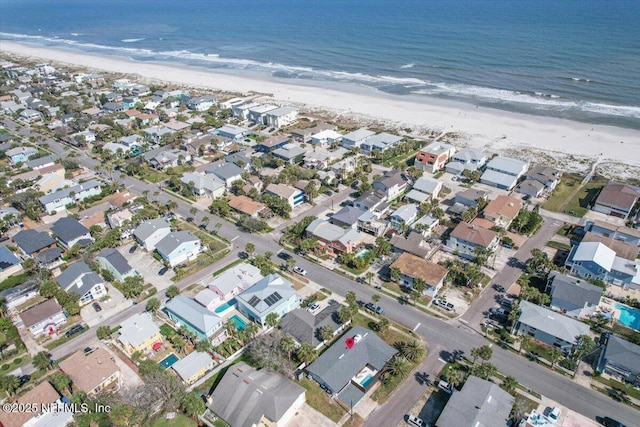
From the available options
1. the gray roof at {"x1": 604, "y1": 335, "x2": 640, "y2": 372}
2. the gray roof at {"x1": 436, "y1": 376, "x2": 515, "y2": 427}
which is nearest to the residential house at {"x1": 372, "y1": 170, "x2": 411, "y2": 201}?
the gray roof at {"x1": 604, "y1": 335, "x2": 640, "y2": 372}

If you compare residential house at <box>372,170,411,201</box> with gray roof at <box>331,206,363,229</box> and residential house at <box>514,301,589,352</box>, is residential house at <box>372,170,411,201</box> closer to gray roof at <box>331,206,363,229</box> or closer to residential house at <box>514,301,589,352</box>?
gray roof at <box>331,206,363,229</box>

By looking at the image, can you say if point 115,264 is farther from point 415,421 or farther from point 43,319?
point 415,421

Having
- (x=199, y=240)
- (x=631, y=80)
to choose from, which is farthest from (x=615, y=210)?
(x=631, y=80)

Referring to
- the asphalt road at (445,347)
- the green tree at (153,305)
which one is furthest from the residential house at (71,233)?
the green tree at (153,305)

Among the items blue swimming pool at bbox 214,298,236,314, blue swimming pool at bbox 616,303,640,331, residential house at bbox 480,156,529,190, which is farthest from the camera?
residential house at bbox 480,156,529,190

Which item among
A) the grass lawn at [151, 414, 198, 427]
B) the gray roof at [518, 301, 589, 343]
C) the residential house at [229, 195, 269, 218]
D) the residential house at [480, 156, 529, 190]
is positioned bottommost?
the grass lawn at [151, 414, 198, 427]
